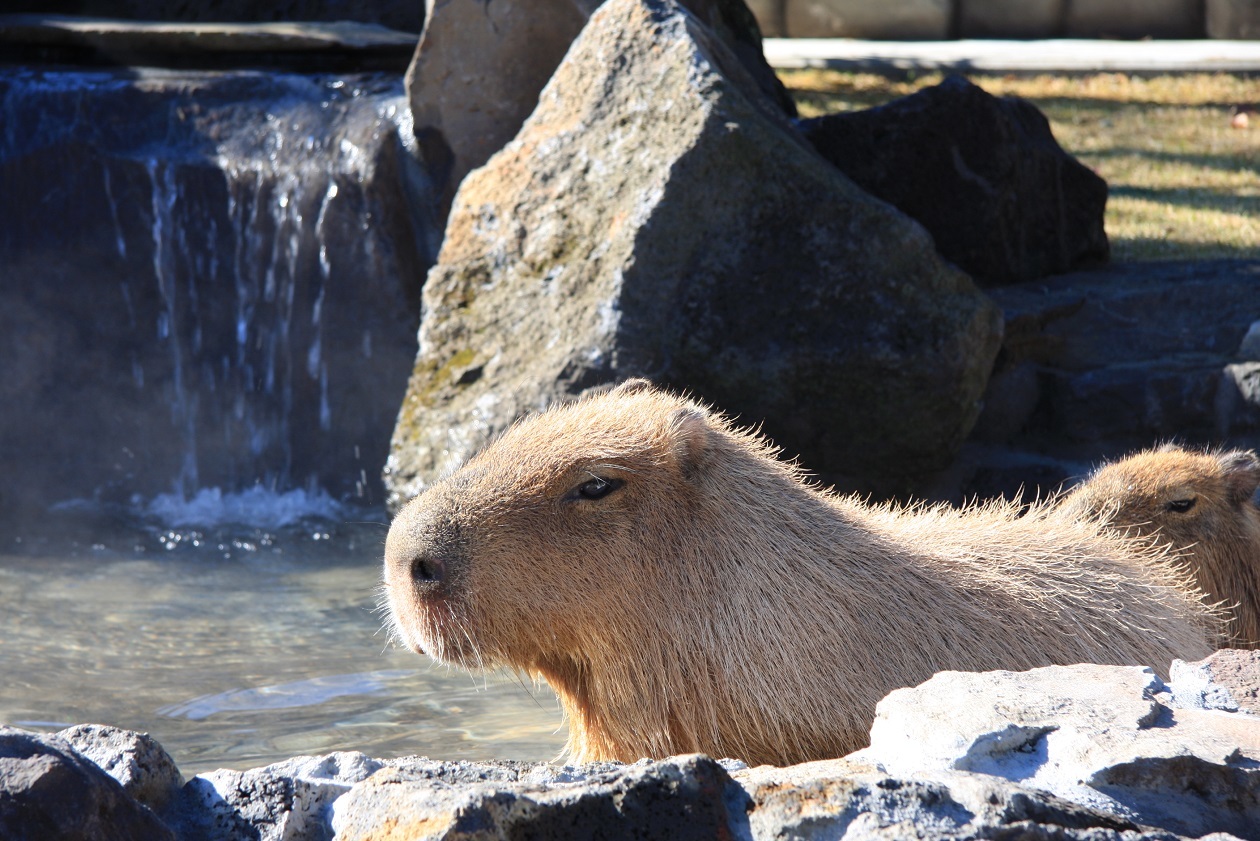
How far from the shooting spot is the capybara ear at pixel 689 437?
2.88m

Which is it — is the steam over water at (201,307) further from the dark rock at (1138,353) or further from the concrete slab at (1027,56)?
the concrete slab at (1027,56)

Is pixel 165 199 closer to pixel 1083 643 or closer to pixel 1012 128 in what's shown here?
pixel 1012 128

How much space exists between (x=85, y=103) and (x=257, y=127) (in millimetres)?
929

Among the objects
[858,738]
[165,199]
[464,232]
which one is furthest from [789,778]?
[165,199]

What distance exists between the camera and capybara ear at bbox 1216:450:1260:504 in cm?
400

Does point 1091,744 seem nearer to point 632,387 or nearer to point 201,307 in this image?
point 632,387

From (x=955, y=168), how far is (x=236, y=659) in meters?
3.85

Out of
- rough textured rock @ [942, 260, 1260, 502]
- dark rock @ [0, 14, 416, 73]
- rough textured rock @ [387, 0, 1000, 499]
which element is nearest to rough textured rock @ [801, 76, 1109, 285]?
rough textured rock @ [942, 260, 1260, 502]

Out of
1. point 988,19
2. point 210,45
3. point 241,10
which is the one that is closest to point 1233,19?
point 988,19

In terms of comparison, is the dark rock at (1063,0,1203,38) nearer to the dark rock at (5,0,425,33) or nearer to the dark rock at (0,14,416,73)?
the dark rock at (5,0,425,33)

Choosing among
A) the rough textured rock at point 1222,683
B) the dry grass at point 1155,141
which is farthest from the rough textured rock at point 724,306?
the rough textured rock at point 1222,683

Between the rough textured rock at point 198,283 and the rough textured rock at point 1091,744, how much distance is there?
17.5 ft

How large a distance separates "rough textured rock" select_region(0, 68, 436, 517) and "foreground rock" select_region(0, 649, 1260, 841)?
17.3 feet

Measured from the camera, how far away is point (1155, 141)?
9750 millimetres
